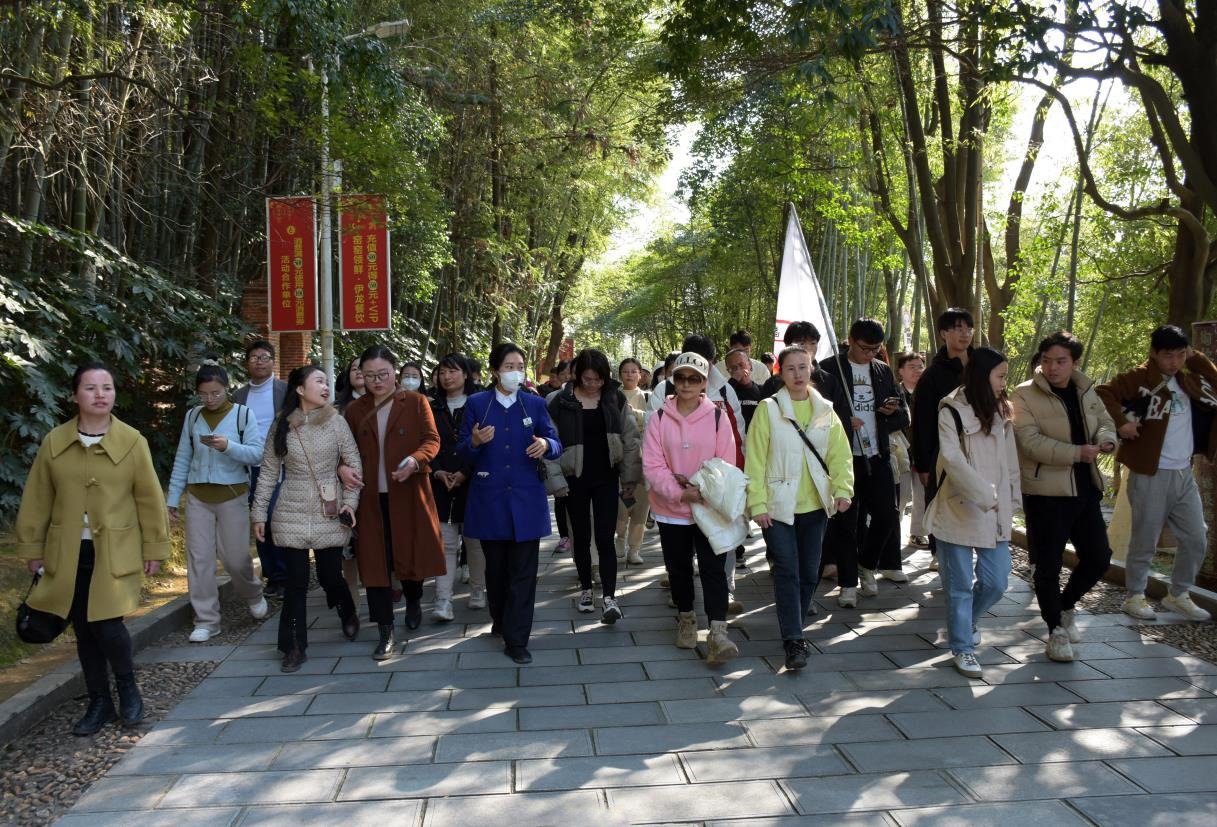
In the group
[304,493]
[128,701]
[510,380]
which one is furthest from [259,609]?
[510,380]

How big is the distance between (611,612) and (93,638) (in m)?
2.82

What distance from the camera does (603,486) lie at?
19.1 feet

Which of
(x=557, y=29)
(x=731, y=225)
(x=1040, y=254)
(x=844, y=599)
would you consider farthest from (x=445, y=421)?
(x=731, y=225)

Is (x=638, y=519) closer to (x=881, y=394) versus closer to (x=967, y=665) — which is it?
(x=881, y=394)

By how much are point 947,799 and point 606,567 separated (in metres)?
2.81

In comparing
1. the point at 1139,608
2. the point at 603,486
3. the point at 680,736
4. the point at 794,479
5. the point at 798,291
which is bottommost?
the point at 680,736

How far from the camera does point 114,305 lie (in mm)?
8117

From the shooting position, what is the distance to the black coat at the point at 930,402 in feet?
16.5

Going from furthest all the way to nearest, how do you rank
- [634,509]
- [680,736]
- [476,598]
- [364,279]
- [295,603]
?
1. [364,279]
2. [634,509]
3. [476,598]
4. [295,603]
5. [680,736]

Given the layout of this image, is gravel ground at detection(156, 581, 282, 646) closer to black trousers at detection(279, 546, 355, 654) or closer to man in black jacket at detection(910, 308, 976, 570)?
black trousers at detection(279, 546, 355, 654)

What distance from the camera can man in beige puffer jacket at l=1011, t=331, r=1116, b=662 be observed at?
187 inches

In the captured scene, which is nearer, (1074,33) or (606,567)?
(606,567)

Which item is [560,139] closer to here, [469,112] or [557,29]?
[469,112]

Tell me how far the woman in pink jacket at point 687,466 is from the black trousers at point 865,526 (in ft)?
4.30
